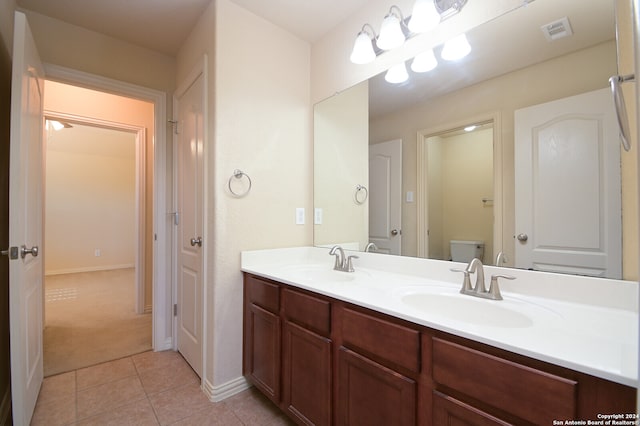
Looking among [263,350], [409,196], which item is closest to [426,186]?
[409,196]

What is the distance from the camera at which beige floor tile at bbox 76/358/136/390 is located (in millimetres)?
1899

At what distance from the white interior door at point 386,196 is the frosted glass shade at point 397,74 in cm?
34

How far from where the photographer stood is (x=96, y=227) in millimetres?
5645

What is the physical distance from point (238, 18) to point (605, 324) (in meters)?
2.25

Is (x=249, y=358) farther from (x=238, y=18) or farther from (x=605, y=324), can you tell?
(x=238, y=18)

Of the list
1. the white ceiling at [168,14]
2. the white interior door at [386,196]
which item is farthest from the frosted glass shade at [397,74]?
the white ceiling at [168,14]

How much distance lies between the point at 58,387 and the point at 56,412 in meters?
0.31

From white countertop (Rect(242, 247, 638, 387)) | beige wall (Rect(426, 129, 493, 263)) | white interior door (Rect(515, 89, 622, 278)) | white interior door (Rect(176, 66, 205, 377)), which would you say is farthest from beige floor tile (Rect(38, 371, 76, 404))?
white interior door (Rect(515, 89, 622, 278))

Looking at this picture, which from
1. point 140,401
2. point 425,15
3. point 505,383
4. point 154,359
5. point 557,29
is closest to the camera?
point 505,383

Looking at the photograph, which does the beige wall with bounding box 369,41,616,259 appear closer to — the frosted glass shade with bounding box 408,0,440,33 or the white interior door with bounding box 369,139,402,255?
the white interior door with bounding box 369,139,402,255

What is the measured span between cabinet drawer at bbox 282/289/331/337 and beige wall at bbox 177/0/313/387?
515 mm

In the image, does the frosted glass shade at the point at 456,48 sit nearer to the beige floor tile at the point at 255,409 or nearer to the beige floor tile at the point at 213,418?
the beige floor tile at the point at 255,409

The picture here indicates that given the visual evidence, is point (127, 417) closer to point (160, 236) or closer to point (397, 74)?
point (160, 236)

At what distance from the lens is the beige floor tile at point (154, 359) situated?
2113 millimetres
